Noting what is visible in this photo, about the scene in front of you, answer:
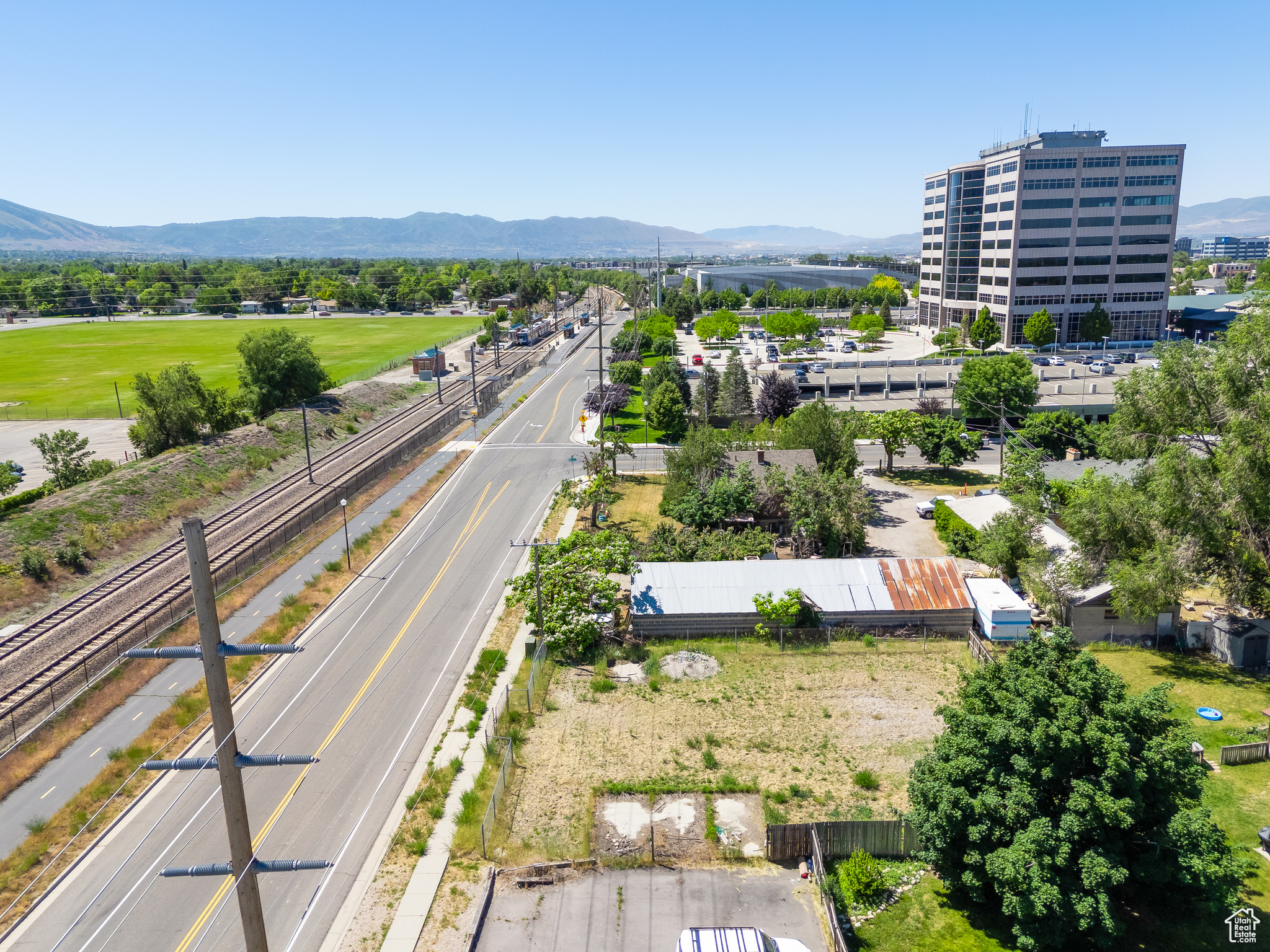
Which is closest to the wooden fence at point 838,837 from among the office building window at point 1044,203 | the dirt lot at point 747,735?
the dirt lot at point 747,735

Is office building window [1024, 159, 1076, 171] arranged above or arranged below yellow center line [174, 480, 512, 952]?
above

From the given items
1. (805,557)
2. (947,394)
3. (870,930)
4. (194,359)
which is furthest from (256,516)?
(194,359)

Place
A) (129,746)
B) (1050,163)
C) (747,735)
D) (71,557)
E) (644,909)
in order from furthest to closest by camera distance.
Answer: (1050,163) → (71,557) → (747,735) → (129,746) → (644,909)

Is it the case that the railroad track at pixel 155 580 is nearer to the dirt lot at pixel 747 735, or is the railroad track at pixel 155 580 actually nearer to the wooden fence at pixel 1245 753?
the dirt lot at pixel 747 735

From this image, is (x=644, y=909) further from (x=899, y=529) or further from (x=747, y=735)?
(x=899, y=529)

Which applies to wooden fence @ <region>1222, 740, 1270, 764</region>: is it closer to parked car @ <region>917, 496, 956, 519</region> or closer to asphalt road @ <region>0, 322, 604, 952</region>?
parked car @ <region>917, 496, 956, 519</region>

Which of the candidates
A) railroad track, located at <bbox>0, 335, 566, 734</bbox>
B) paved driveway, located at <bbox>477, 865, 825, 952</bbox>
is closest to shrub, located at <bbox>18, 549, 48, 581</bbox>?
railroad track, located at <bbox>0, 335, 566, 734</bbox>

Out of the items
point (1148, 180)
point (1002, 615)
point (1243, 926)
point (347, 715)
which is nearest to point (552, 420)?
point (347, 715)
